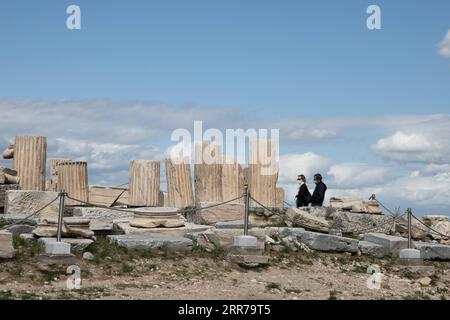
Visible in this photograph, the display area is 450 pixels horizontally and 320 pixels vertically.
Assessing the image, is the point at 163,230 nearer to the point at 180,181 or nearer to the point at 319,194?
the point at 180,181

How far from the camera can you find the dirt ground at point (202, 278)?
11.1 metres

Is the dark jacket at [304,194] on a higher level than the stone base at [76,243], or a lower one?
higher

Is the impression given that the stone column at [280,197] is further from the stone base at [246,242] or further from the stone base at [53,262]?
the stone base at [53,262]

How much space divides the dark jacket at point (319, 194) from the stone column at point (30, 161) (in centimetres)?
759

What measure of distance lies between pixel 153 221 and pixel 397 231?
7.22m

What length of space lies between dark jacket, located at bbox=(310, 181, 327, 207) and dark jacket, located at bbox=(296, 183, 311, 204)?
1.13 ft

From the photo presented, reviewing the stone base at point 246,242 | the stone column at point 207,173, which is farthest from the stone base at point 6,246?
the stone column at point 207,173

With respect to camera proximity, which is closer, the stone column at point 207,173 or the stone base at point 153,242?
the stone base at point 153,242

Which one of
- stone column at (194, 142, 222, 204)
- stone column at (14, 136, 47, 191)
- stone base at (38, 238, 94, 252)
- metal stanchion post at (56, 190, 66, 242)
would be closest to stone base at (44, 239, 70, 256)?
metal stanchion post at (56, 190, 66, 242)

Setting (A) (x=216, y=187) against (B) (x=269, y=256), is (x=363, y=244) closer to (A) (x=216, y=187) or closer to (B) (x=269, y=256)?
(B) (x=269, y=256)

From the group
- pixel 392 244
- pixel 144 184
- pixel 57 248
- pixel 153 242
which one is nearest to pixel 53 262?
pixel 57 248

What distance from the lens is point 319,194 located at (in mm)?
19750

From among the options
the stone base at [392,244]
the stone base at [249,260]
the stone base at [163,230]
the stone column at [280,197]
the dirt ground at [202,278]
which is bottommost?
the dirt ground at [202,278]
